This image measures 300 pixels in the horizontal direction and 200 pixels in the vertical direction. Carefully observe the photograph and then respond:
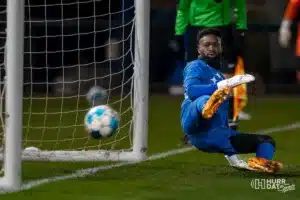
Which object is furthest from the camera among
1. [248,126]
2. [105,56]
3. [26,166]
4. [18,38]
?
[105,56]

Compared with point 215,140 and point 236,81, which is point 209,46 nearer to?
point 236,81

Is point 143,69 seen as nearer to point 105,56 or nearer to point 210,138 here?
point 210,138

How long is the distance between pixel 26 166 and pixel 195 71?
4.99 ft

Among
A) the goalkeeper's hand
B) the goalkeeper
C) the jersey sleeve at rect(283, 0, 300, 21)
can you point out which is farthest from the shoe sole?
the jersey sleeve at rect(283, 0, 300, 21)

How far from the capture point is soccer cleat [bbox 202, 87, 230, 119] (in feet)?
21.0

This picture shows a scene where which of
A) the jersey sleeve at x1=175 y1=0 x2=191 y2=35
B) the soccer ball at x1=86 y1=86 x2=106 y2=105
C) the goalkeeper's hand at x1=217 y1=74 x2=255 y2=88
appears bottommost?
the soccer ball at x1=86 y1=86 x2=106 y2=105

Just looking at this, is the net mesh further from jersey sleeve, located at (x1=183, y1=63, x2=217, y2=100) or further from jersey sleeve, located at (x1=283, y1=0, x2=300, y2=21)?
jersey sleeve, located at (x1=283, y1=0, x2=300, y2=21)

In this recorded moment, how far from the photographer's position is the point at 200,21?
368 inches

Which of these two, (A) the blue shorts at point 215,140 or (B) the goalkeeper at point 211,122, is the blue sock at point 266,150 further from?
(A) the blue shorts at point 215,140

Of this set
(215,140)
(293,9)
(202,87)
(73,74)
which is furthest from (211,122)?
(73,74)

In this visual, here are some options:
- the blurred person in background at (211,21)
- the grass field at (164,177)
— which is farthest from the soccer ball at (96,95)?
the blurred person in background at (211,21)

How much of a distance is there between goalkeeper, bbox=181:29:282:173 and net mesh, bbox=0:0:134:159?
121cm

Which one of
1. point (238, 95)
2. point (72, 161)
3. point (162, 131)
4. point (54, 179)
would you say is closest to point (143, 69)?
point (72, 161)

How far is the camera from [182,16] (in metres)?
9.41
